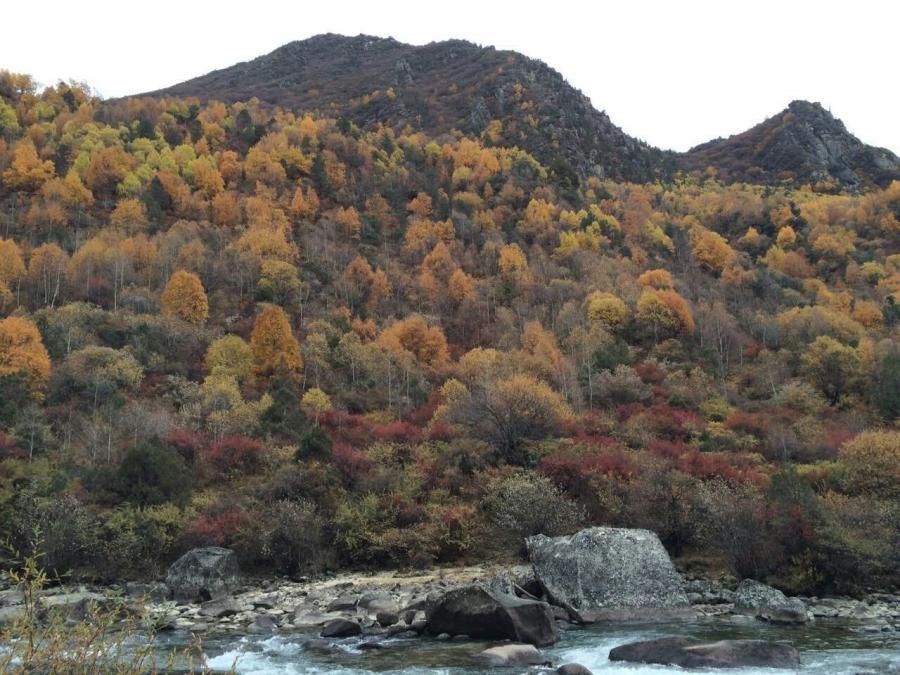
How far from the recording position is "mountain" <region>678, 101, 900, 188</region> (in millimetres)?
154625

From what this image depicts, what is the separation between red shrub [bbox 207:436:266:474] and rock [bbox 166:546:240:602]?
11.8 meters

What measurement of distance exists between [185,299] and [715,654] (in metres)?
62.0

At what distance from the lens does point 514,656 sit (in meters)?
16.9

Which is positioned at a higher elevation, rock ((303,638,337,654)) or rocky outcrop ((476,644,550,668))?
rocky outcrop ((476,644,550,668))

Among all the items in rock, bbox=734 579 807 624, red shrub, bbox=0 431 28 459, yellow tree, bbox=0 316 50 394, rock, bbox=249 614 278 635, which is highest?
yellow tree, bbox=0 316 50 394

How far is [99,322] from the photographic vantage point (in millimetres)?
62875

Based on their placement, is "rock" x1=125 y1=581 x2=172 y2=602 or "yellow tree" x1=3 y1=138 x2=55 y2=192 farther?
"yellow tree" x1=3 y1=138 x2=55 y2=192

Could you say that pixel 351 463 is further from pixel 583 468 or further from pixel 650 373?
pixel 650 373

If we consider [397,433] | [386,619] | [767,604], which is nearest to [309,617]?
[386,619]

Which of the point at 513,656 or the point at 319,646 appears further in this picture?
the point at 319,646

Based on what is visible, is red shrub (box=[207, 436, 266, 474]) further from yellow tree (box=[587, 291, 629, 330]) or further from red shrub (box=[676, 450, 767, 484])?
yellow tree (box=[587, 291, 629, 330])

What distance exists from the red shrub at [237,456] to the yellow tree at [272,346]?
1873cm

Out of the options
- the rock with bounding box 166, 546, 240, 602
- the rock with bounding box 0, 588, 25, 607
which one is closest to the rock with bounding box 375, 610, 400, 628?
the rock with bounding box 166, 546, 240, 602

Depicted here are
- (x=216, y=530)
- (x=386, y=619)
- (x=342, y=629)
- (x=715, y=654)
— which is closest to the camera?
(x=715, y=654)
